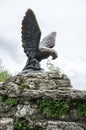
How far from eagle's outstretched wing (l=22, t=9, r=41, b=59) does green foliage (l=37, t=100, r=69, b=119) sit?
68.1 inches

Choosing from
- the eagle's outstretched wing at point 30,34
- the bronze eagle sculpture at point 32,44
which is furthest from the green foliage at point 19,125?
the eagle's outstretched wing at point 30,34

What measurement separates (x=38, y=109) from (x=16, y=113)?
44 cm

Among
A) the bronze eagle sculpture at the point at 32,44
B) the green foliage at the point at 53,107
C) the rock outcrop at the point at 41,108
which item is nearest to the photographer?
the rock outcrop at the point at 41,108

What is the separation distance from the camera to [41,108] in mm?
7621

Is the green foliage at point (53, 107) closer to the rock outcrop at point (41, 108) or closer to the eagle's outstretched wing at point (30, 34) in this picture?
the rock outcrop at point (41, 108)

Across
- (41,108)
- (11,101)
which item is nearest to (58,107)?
(41,108)

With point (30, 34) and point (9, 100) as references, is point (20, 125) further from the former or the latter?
point (30, 34)

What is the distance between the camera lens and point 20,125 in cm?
762

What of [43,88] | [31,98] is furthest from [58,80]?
[31,98]

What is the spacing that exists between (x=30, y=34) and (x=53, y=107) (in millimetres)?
2127

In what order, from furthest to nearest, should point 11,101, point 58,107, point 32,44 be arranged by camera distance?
point 32,44 → point 11,101 → point 58,107

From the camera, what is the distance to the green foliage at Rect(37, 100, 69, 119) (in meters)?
7.49

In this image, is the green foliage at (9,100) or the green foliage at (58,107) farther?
the green foliage at (9,100)

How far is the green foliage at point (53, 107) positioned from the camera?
24.6ft
